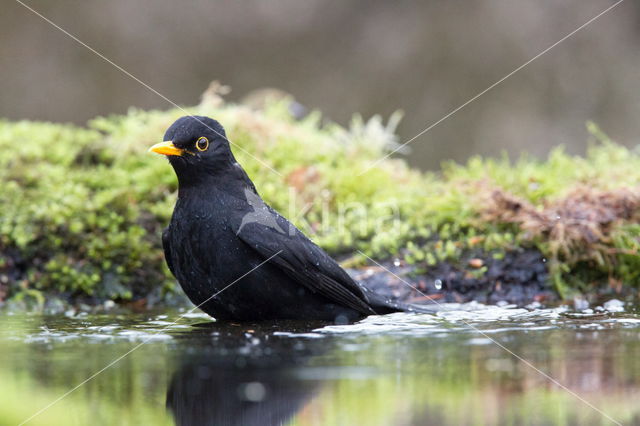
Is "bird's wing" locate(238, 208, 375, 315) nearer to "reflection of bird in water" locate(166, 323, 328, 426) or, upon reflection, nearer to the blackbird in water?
A: the blackbird in water

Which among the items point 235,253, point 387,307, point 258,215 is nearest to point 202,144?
point 258,215

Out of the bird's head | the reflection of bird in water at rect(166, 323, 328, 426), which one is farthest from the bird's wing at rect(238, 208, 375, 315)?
the reflection of bird in water at rect(166, 323, 328, 426)

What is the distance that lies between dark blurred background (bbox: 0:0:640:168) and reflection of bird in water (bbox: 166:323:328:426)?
11.2 meters

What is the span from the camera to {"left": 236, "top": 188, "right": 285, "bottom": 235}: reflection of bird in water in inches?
210

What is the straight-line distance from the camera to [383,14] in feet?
53.7

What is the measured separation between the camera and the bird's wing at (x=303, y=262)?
17.2 feet

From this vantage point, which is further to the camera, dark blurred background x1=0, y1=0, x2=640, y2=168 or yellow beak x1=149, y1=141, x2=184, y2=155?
dark blurred background x1=0, y1=0, x2=640, y2=168

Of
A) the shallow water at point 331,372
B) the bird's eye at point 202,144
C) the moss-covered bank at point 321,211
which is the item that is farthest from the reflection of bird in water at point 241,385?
the moss-covered bank at point 321,211

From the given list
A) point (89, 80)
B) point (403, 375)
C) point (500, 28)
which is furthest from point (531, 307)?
point (89, 80)

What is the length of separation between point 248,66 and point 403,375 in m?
13.2

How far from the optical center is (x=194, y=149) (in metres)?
5.49

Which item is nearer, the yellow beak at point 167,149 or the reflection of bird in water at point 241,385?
the reflection of bird in water at point 241,385

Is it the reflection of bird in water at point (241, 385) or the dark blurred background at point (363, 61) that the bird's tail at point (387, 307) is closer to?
the reflection of bird in water at point (241, 385)

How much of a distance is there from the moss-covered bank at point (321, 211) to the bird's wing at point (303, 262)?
56.1 inches
